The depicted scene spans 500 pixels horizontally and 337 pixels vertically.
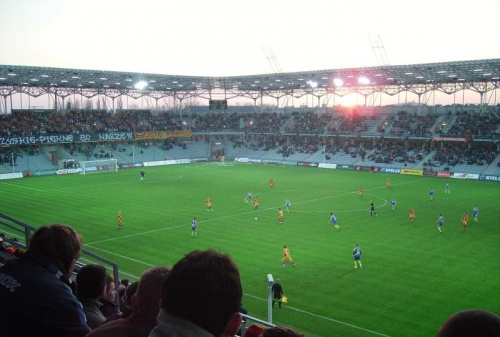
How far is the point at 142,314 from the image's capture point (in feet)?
11.4

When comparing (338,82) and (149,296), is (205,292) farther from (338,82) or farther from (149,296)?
(338,82)

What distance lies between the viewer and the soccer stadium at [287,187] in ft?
65.2

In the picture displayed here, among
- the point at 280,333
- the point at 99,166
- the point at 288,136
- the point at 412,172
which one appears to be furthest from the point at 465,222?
the point at 288,136

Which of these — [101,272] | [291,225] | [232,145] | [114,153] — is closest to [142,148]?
[114,153]

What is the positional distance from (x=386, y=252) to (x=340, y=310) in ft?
30.3

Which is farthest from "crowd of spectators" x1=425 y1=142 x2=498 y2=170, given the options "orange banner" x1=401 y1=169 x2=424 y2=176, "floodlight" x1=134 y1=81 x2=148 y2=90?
"floodlight" x1=134 y1=81 x2=148 y2=90

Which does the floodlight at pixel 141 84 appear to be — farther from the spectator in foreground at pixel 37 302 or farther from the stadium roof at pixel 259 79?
the spectator in foreground at pixel 37 302

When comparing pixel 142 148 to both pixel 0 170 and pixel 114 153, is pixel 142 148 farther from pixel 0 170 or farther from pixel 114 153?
pixel 0 170

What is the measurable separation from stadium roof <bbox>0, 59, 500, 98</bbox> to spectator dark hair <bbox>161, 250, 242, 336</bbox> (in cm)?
5977

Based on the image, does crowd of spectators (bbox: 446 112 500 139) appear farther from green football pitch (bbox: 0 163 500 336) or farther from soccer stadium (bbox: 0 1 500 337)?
green football pitch (bbox: 0 163 500 336)

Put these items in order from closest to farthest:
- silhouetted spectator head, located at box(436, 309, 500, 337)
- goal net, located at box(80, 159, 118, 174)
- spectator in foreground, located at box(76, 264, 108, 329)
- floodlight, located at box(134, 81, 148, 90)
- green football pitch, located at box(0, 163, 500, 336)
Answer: silhouetted spectator head, located at box(436, 309, 500, 337) < spectator in foreground, located at box(76, 264, 108, 329) < green football pitch, located at box(0, 163, 500, 336) < goal net, located at box(80, 159, 118, 174) < floodlight, located at box(134, 81, 148, 90)

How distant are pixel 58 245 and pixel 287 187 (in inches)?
1889

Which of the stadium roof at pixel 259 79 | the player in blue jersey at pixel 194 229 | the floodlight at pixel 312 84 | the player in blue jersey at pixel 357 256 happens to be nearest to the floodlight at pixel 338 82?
the stadium roof at pixel 259 79

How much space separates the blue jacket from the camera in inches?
147
